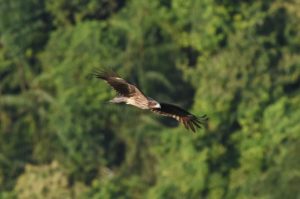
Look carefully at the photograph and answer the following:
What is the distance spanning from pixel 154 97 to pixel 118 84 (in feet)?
72.5

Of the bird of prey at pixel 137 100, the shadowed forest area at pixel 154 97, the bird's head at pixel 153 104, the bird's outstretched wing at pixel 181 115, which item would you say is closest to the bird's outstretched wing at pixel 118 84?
the bird of prey at pixel 137 100

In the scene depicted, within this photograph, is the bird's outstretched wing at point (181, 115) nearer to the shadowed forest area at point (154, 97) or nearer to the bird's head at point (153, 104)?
the bird's head at point (153, 104)

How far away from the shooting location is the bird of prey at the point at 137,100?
17.0m

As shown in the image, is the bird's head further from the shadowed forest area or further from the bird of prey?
the shadowed forest area

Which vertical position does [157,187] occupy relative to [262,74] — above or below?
below

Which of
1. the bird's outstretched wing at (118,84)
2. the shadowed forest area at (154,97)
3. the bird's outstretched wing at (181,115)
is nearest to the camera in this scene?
the bird's outstretched wing at (118,84)

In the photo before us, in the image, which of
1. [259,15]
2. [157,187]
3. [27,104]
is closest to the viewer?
[157,187]

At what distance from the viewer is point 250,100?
40031 millimetres

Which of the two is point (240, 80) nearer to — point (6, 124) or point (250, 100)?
point (250, 100)

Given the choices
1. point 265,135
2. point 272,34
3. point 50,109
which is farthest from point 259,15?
point 50,109

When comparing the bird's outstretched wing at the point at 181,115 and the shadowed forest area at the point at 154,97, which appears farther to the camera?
the shadowed forest area at the point at 154,97

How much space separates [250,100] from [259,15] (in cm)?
238

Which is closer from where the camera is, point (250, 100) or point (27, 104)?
point (250, 100)

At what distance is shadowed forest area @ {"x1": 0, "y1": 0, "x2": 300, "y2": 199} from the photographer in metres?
38.9
